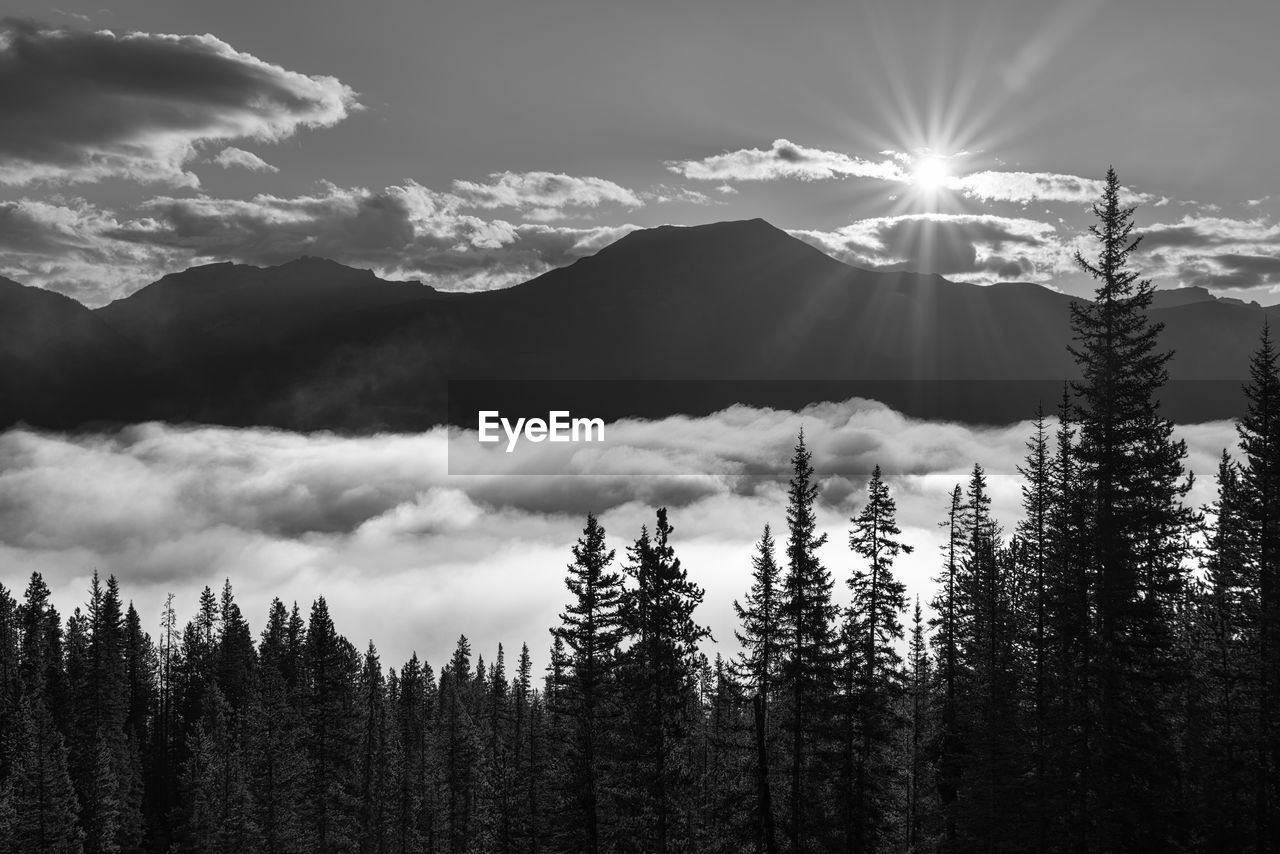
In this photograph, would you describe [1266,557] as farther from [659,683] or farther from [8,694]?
[8,694]

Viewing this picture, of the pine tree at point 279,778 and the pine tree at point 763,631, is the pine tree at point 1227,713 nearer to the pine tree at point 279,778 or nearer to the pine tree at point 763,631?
the pine tree at point 763,631

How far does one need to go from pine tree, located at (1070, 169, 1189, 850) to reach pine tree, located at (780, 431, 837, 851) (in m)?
10.7

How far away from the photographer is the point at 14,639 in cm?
9319

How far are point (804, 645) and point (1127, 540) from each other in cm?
1289

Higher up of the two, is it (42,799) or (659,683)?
(659,683)

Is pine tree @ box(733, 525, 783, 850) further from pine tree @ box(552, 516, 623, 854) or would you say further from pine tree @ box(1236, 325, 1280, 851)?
pine tree @ box(1236, 325, 1280, 851)

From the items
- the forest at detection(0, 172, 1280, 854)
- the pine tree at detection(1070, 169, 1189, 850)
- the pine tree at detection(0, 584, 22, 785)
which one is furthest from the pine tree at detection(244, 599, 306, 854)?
the pine tree at detection(1070, 169, 1189, 850)

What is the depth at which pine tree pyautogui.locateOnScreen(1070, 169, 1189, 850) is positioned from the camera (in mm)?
31766

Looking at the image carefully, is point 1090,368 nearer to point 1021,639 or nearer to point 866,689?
point 1021,639

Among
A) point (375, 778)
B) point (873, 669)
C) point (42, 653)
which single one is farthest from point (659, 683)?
point (42, 653)

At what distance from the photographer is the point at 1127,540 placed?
33.2 m

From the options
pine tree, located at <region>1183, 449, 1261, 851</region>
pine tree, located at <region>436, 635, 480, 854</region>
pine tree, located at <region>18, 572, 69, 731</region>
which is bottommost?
pine tree, located at <region>436, 635, 480, 854</region>

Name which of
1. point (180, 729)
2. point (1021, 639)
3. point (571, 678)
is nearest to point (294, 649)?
point (180, 729)

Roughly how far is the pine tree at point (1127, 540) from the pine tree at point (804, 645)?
10.7 metres
